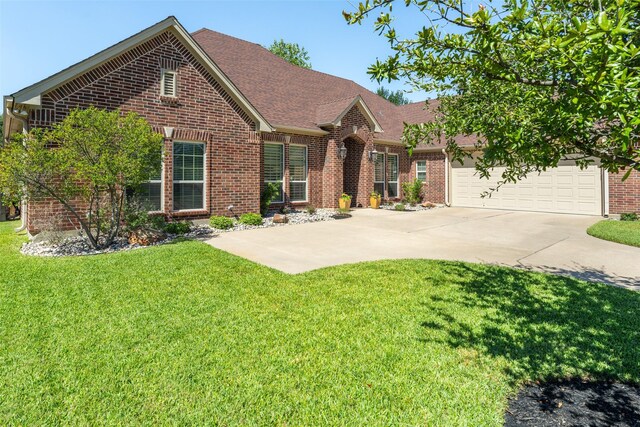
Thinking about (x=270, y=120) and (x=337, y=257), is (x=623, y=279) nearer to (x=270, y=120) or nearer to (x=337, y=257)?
(x=337, y=257)

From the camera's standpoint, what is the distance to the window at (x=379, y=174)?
1894 cm

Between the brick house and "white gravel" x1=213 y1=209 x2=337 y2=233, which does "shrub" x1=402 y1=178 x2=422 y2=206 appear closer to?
the brick house

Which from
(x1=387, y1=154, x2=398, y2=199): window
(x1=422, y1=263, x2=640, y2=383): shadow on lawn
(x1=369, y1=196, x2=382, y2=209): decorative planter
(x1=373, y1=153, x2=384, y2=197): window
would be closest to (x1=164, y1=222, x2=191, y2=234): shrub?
(x1=422, y1=263, x2=640, y2=383): shadow on lawn

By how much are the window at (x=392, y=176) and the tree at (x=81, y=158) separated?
532 inches

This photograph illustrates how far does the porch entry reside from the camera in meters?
19.0

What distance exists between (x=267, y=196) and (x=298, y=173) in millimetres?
2349

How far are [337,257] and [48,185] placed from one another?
6533 mm

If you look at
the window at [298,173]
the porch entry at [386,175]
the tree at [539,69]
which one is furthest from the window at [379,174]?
the tree at [539,69]

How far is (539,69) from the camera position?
374 cm

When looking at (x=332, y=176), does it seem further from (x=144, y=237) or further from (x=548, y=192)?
(x=548, y=192)

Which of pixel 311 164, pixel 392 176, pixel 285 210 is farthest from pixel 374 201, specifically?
pixel 285 210

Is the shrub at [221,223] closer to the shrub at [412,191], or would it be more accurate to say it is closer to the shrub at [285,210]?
the shrub at [285,210]

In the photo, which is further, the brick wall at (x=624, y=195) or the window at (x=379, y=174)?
the window at (x=379, y=174)

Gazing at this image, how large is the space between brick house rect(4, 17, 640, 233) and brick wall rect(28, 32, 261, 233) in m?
0.03
